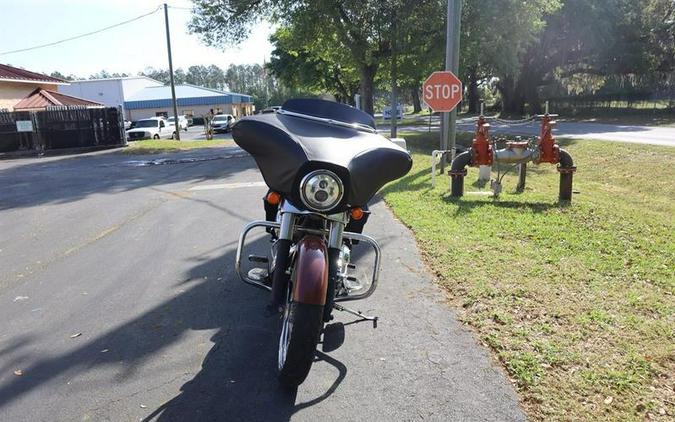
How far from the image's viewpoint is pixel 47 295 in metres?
4.87

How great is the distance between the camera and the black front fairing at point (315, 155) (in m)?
3.12

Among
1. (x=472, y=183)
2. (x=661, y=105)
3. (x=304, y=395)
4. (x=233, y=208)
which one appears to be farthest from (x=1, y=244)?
(x=661, y=105)

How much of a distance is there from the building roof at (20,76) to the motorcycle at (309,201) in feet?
85.5

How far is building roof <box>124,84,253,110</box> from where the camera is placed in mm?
61312

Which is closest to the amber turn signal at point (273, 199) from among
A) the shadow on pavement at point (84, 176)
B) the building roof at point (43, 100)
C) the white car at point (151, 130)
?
the shadow on pavement at point (84, 176)

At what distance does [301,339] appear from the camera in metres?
2.97

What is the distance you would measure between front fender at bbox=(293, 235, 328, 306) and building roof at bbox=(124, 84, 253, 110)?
62582 millimetres

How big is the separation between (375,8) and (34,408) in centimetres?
1932

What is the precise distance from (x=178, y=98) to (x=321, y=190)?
64545mm

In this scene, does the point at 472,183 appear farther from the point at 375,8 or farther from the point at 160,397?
the point at 375,8

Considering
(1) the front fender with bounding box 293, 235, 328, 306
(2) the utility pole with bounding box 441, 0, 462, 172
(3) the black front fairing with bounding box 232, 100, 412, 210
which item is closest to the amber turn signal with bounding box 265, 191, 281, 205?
(3) the black front fairing with bounding box 232, 100, 412, 210

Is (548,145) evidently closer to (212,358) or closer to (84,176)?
(212,358)

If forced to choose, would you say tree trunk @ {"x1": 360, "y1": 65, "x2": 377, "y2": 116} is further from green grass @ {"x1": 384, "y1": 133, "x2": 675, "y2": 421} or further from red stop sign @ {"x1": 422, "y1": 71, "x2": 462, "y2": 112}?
green grass @ {"x1": 384, "y1": 133, "x2": 675, "y2": 421}

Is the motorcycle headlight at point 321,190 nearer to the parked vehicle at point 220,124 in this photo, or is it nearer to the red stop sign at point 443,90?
the red stop sign at point 443,90
